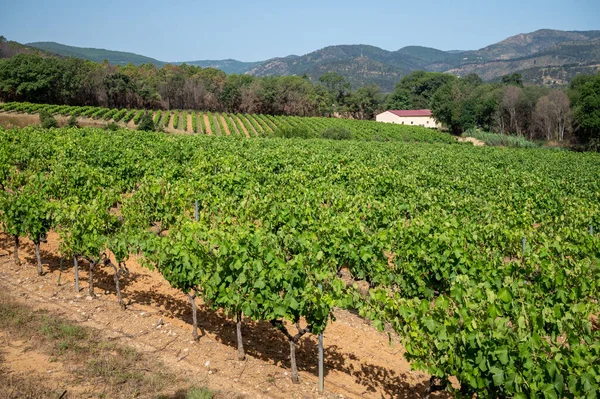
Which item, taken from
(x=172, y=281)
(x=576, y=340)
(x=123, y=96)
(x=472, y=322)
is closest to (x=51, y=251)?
(x=172, y=281)

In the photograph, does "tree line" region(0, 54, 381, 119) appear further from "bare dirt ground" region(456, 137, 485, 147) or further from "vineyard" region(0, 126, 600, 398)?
"vineyard" region(0, 126, 600, 398)

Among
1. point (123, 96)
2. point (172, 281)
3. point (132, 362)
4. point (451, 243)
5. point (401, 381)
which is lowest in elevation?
point (401, 381)

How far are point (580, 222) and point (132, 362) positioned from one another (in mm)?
12264

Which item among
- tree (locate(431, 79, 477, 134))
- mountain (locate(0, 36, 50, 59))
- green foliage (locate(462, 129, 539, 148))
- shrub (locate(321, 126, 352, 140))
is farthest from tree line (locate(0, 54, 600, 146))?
mountain (locate(0, 36, 50, 59))

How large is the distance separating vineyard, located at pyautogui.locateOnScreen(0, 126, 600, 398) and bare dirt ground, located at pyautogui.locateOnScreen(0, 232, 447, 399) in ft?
1.20

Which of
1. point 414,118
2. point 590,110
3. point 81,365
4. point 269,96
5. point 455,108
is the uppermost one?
point 269,96

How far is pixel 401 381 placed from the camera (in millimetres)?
7617

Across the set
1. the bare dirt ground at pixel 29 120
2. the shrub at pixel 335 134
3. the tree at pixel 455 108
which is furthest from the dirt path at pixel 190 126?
the tree at pixel 455 108

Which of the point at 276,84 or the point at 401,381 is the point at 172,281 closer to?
the point at 401,381

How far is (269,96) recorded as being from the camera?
8344 centimetres

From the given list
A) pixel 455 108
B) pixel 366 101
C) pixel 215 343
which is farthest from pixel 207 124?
pixel 215 343

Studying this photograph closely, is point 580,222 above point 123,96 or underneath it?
underneath

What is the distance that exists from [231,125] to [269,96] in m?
24.3

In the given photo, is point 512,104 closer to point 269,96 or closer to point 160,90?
point 269,96
